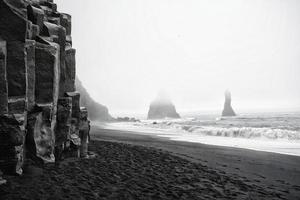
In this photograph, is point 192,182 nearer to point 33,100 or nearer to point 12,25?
point 33,100

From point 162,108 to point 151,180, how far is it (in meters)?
117

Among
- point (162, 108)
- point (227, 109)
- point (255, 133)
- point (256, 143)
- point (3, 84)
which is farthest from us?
point (162, 108)

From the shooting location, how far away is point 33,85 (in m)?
10.2

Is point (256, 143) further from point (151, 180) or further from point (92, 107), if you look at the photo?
point (92, 107)

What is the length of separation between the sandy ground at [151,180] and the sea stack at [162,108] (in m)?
109

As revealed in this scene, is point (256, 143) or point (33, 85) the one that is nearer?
point (33, 85)

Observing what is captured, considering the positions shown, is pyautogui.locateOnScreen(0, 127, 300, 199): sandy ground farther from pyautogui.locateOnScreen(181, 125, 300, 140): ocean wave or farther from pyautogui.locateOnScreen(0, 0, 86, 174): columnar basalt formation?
pyautogui.locateOnScreen(181, 125, 300, 140): ocean wave

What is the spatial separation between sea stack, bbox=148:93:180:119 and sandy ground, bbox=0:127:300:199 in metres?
109

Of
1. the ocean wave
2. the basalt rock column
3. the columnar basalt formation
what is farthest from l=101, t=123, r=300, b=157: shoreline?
the basalt rock column

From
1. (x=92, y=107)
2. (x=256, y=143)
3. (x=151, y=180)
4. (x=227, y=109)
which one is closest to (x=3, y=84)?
(x=151, y=180)

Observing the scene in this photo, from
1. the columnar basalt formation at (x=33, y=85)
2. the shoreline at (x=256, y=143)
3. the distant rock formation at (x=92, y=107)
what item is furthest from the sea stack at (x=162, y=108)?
the columnar basalt formation at (x=33, y=85)

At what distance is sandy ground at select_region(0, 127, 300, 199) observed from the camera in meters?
8.11

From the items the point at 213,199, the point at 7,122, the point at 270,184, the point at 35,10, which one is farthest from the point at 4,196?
the point at 270,184

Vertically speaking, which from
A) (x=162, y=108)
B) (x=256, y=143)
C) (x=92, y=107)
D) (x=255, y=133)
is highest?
(x=162, y=108)
